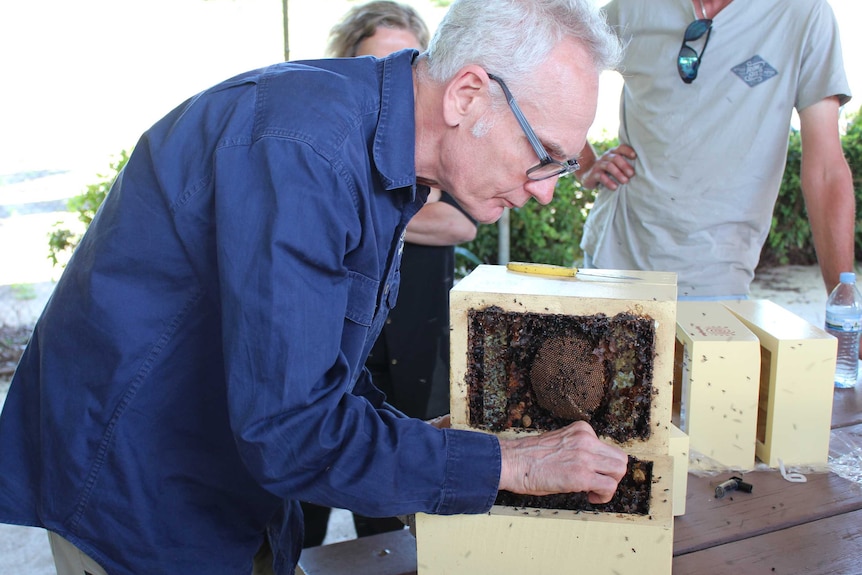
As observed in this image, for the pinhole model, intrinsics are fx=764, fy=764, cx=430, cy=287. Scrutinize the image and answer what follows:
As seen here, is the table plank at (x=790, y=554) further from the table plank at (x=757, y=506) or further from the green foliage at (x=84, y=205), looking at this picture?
the green foliage at (x=84, y=205)

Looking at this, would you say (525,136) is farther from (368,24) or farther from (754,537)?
(368,24)

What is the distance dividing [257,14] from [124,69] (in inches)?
63.8

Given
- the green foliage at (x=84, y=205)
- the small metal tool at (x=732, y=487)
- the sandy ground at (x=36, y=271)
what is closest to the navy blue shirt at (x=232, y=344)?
the small metal tool at (x=732, y=487)

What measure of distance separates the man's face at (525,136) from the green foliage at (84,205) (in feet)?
12.5

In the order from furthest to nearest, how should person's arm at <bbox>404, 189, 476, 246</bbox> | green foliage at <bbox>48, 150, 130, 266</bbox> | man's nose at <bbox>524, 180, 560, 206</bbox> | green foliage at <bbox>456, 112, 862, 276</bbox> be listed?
green foliage at <bbox>456, 112, 862, 276</bbox>, green foliage at <bbox>48, 150, 130, 266</bbox>, person's arm at <bbox>404, 189, 476, 246</bbox>, man's nose at <bbox>524, 180, 560, 206</bbox>

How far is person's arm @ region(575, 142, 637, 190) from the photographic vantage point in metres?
2.64

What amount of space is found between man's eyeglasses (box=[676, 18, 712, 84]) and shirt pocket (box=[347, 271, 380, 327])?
5.46 ft

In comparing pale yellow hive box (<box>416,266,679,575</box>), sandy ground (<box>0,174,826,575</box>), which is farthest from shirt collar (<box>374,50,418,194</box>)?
sandy ground (<box>0,174,826,575</box>)

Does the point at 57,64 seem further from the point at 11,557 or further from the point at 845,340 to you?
the point at 845,340

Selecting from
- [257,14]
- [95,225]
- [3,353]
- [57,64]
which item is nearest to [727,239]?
[95,225]

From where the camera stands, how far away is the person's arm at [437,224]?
7.97 ft

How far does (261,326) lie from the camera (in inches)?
41.7

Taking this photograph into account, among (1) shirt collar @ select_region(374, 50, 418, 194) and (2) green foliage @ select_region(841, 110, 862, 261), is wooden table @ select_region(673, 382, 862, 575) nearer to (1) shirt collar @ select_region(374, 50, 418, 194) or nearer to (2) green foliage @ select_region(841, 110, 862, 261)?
(1) shirt collar @ select_region(374, 50, 418, 194)

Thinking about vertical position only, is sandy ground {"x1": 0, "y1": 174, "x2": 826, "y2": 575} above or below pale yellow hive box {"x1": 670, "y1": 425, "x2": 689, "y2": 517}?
below
